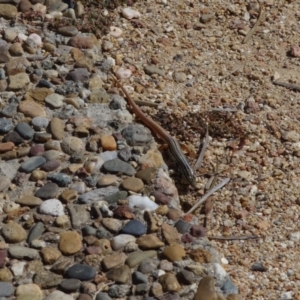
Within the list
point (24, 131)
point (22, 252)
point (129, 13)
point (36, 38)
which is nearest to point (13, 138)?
point (24, 131)

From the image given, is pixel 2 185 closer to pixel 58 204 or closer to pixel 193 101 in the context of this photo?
pixel 58 204

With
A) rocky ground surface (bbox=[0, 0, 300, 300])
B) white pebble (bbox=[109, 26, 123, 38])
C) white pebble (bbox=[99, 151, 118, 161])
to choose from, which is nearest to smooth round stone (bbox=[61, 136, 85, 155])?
rocky ground surface (bbox=[0, 0, 300, 300])

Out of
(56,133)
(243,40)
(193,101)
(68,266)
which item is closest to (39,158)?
(56,133)

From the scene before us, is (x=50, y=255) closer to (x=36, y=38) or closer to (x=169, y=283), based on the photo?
(x=169, y=283)

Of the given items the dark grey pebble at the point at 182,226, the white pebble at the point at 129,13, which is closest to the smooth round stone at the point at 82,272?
the dark grey pebble at the point at 182,226

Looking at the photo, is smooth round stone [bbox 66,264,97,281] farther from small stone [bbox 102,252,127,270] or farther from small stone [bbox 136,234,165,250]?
small stone [bbox 136,234,165,250]
